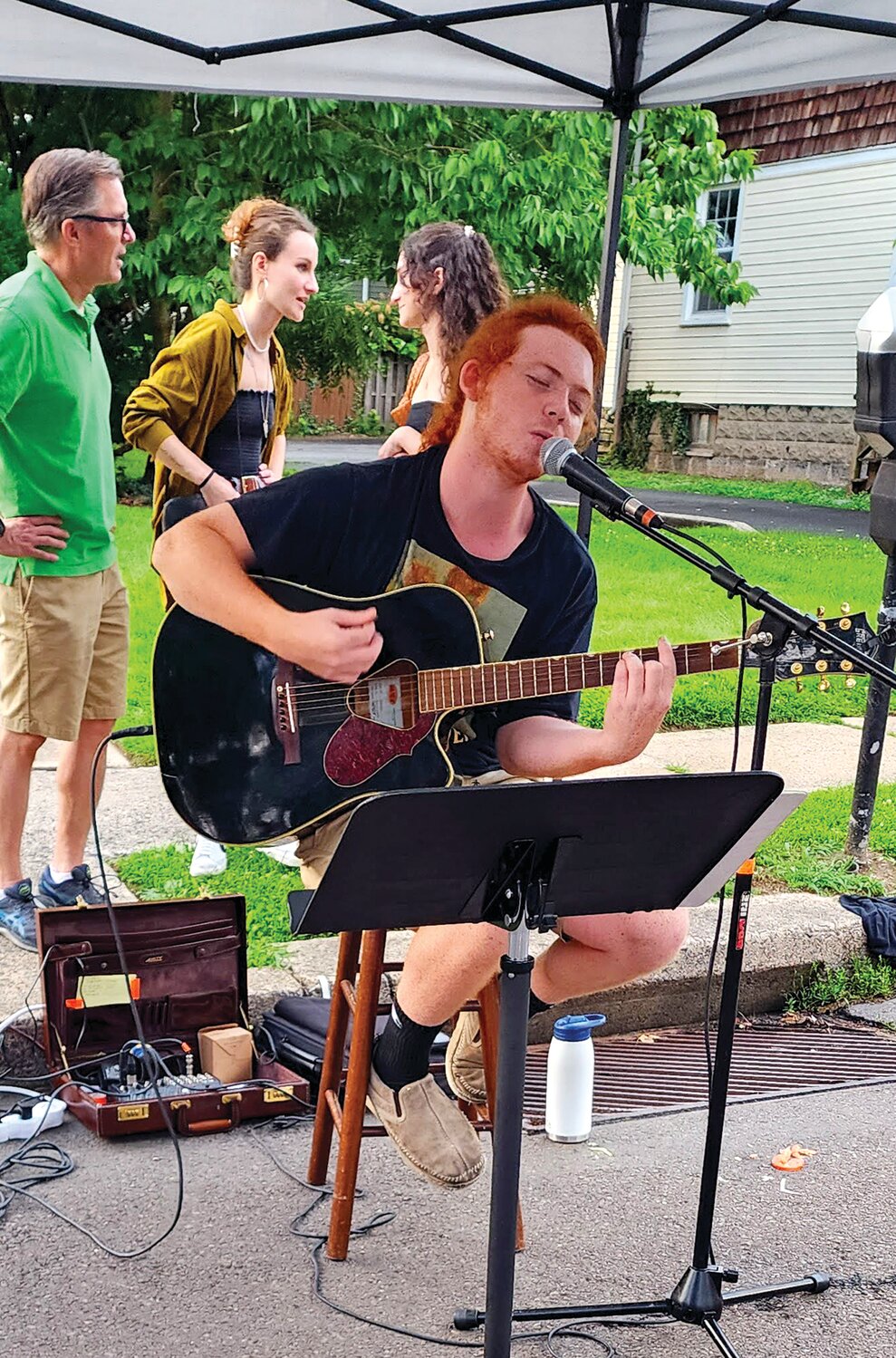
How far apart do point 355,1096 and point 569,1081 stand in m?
0.74

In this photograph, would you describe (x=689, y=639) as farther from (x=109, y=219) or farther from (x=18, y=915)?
(x=18, y=915)

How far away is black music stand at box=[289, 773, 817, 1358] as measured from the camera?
2014 mm

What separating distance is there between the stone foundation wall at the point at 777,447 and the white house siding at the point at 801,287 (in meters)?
0.18

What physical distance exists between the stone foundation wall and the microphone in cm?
1484

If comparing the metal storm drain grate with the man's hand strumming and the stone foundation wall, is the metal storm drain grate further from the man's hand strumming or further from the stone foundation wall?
the stone foundation wall

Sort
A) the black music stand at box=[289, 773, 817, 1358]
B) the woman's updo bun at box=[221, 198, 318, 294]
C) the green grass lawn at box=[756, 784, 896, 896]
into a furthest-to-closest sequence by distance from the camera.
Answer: the green grass lawn at box=[756, 784, 896, 896] → the woman's updo bun at box=[221, 198, 318, 294] → the black music stand at box=[289, 773, 817, 1358]

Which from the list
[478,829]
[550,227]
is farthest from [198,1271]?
[550,227]

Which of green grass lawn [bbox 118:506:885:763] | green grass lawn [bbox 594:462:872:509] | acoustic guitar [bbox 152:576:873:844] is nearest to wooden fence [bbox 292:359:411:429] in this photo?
green grass lawn [bbox 594:462:872:509]

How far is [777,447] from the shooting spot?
18.0 meters

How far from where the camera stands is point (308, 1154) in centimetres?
323

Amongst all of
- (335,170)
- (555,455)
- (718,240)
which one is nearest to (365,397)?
(718,240)

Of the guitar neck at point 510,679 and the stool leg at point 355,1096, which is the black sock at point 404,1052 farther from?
the guitar neck at point 510,679

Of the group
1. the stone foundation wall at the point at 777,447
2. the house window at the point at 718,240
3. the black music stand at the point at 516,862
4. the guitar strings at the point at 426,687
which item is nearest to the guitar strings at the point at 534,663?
the guitar strings at the point at 426,687

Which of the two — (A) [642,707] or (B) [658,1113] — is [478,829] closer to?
(A) [642,707]
